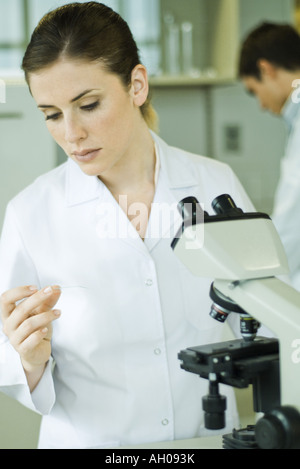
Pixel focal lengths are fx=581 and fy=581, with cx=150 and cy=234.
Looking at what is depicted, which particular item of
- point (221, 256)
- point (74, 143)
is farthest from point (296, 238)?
point (221, 256)

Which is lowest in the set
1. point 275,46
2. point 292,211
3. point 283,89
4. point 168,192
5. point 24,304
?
point 292,211

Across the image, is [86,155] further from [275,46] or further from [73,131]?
[275,46]

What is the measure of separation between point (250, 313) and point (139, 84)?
22.7 inches

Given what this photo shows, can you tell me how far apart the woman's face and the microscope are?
0.29 m

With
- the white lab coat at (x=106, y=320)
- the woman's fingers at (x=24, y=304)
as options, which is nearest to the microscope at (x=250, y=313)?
the woman's fingers at (x=24, y=304)

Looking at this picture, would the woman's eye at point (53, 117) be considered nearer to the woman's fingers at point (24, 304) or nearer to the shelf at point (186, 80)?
the woman's fingers at point (24, 304)

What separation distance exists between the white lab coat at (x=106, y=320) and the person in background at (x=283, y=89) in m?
1.01

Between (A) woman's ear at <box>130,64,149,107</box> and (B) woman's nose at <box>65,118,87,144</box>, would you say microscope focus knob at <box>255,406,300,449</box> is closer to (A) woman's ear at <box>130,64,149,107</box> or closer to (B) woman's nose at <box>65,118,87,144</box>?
(B) woman's nose at <box>65,118,87,144</box>

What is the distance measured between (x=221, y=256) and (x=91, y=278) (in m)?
Result: 0.45

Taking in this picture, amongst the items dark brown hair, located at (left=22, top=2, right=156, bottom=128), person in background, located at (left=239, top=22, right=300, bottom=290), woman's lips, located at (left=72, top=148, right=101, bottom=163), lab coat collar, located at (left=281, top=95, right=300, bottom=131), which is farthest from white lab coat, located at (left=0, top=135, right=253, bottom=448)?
lab coat collar, located at (left=281, top=95, right=300, bottom=131)

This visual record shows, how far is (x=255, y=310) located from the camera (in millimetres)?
774

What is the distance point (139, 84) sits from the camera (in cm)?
116

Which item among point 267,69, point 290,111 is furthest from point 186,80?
point 290,111

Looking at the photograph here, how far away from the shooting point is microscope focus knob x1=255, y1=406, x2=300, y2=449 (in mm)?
720
